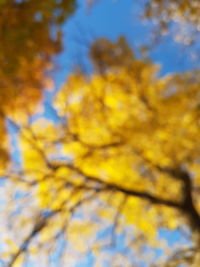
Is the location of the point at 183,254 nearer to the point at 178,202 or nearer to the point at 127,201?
the point at 178,202

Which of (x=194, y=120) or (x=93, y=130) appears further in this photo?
(x=93, y=130)

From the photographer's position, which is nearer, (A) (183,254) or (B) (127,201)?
(A) (183,254)

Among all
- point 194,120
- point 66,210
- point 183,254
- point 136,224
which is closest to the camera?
point 194,120

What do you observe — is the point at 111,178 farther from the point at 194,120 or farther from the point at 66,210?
the point at 194,120

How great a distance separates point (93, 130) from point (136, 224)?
1.89 metres

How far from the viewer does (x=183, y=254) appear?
14.6 feet

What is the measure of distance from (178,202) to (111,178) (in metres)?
1.14

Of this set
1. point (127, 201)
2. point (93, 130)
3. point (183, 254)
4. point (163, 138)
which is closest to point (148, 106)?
point (163, 138)

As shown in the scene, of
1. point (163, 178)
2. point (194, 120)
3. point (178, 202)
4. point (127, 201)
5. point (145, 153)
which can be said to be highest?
point (194, 120)

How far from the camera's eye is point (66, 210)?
4.75 metres

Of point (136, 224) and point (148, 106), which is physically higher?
point (148, 106)

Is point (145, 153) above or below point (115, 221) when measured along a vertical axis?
above

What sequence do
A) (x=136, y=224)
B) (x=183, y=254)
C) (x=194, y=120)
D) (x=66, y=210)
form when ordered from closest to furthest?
(x=194, y=120), (x=183, y=254), (x=66, y=210), (x=136, y=224)

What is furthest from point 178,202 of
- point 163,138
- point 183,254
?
point 163,138
